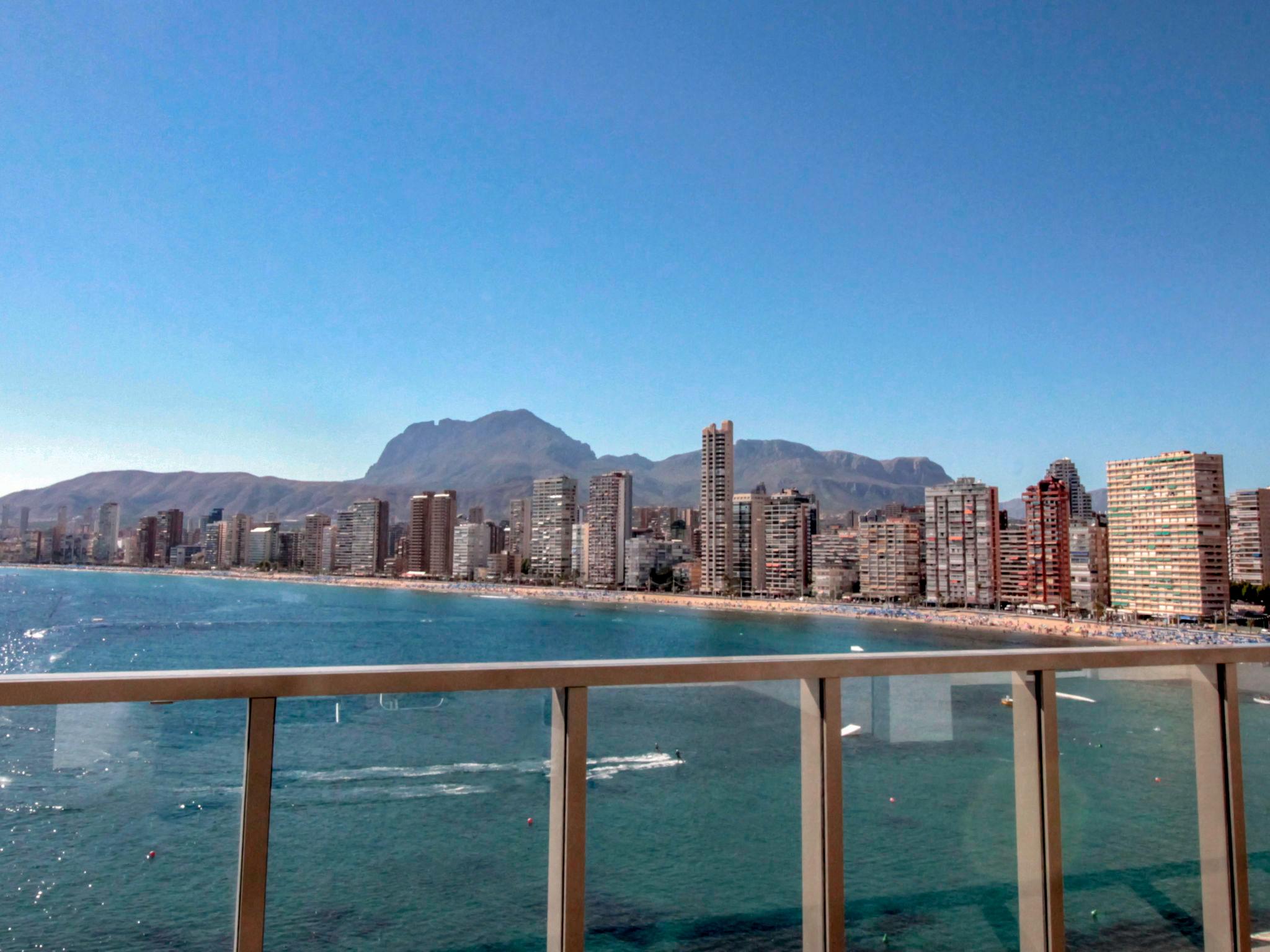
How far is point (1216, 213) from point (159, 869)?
12594mm

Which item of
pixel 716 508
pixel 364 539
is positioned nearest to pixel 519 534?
pixel 364 539

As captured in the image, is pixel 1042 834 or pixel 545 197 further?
pixel 545 197

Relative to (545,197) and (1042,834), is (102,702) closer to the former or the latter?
(1042,834)

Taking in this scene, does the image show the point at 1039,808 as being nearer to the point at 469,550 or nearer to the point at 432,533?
the point at 469,550

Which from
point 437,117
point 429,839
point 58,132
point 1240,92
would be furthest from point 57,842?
point 58,132

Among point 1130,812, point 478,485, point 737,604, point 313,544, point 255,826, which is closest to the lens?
point 255,826

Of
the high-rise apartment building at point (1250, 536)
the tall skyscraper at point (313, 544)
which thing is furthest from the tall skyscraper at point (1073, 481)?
the tall skyscraper at point (313, 544)

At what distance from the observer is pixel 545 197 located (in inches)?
1182

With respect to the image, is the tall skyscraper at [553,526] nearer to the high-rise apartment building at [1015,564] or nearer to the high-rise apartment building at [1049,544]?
the high-rise apartment building at [1015,564]

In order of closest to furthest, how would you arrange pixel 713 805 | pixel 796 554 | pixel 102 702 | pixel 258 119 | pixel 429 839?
pixel 102 702 < pixel 429 839 < pixel 713 805 < pixel 258 119 < pixel 796 554

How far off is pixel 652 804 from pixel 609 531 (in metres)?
95.4

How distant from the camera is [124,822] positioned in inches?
41.8

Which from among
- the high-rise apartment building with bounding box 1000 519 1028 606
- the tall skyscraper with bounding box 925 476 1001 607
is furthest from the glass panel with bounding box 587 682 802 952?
the tall skyscraper with bounding box 925 476 1001 607

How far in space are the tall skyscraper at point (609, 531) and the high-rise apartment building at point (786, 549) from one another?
18.3 m
